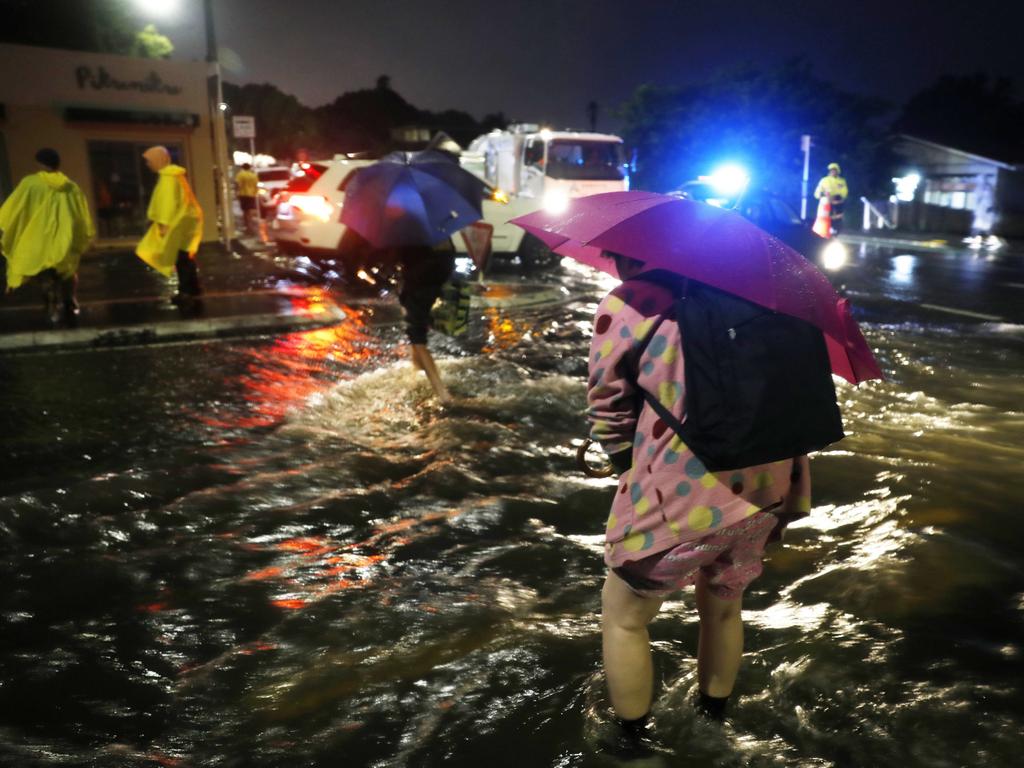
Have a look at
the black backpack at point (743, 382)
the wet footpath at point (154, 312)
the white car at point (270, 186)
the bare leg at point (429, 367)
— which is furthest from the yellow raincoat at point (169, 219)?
the white car at point (270, 186)

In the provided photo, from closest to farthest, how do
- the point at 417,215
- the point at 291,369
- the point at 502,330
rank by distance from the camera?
the point at 417,215
the point at 291,369
the point at 502,330

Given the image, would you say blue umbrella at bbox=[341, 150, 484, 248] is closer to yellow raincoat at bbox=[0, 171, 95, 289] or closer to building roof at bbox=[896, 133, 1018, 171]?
yellow raincoat at bbox=[0, 171, 95, 289]

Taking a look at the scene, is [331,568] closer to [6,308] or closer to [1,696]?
[1,696]

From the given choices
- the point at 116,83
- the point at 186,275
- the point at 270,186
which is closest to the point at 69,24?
the point at 270,186

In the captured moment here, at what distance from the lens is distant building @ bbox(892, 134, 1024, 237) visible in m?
31.4

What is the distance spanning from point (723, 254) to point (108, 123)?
2243 centimetres

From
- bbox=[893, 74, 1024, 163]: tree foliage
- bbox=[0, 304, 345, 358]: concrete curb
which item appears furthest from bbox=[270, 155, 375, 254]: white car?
bbox=[893, 74, 1024, 163]: tree foliage

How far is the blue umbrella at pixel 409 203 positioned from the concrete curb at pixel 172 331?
13.0 feet

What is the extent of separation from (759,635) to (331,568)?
191 centimetres

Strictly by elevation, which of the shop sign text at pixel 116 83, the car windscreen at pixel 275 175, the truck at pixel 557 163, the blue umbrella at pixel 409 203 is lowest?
the blue umbrella at pixel 409 203

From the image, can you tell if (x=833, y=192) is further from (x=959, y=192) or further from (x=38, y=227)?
(x=959, y=192)

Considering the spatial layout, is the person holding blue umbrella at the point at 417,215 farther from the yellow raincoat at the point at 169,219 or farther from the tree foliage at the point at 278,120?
the tree foliage at the point at 278,120

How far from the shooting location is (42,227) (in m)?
9.52

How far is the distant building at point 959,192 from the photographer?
31.4 meters
